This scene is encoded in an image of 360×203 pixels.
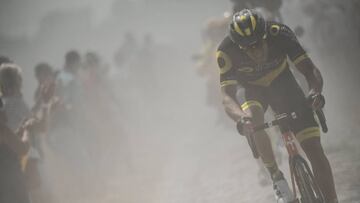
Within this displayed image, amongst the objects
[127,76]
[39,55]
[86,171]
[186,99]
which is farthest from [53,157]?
[39,55]

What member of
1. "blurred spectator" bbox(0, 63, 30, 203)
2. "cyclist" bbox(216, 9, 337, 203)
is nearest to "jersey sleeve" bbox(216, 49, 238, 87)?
"cyclist" bbox(216, 9, 337, 203)

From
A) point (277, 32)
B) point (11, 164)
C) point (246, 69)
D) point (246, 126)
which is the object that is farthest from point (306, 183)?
point (11, 164)

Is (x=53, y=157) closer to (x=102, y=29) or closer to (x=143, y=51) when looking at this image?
(x=143, y=51)

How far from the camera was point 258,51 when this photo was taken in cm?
620

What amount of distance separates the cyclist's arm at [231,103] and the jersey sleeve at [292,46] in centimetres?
69

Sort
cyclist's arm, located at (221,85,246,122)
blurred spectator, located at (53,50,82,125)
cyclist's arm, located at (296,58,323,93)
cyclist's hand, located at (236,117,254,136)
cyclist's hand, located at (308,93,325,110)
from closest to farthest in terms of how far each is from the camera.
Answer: cyclist's hand, located at (308,93,325,110), cyclist's hand, located at (236,117,254,136), cyclist's arm, located at (296,58,323,93), cyclist's arm, located at (221,85,246,122), blurred spectator, located at (53,50,82,125)

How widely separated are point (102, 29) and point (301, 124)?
113ft

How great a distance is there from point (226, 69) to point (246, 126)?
2.94 feet

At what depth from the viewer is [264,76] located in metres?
6.40

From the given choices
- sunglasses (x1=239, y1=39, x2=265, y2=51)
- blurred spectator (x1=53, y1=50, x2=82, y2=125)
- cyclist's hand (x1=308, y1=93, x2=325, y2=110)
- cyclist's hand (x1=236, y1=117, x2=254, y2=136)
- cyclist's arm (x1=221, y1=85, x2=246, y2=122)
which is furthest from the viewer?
blurred spectator (x1=53, y1=50, x2=82, y2=125)

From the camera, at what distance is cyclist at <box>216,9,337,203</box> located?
19.2 feet

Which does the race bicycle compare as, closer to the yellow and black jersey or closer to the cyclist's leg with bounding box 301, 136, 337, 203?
the cyclist's leg with bounding box 301, 136, 337, 203

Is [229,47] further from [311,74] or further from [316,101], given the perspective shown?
[316,101]

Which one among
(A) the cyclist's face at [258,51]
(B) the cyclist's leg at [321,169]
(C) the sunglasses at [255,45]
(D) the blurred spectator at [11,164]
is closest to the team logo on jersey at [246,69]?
(A) the cyclist's face at [258,51]
